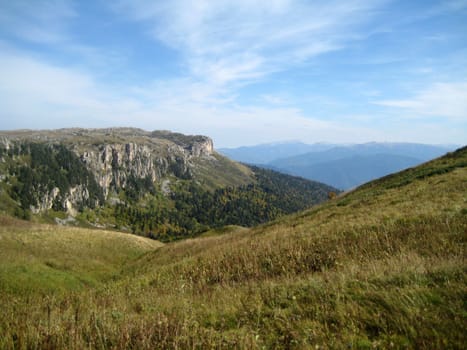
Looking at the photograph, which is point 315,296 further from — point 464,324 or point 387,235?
point 387,235

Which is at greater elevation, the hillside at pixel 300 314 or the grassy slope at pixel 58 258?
the hillside at pixel 300 314

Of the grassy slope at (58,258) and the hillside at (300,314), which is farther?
the grassy slope at (58,258)

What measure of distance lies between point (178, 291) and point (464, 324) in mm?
7275

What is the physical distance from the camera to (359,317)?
4.75m

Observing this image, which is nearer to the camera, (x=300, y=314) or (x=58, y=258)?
(x=300, y=314)

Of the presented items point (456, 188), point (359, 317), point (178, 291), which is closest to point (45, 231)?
point (178, 291)

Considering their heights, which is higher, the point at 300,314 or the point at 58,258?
the point at 300,314

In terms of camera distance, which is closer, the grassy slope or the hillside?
the hillside

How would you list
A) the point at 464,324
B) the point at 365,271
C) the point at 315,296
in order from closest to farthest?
the point at 464,324 → the point at 315,296 → the point at 365,271

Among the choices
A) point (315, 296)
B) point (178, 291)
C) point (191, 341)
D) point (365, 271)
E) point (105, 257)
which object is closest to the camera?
point (191, 341)

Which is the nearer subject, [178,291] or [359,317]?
[359,317]

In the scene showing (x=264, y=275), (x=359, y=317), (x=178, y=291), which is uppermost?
(x=359, y=317)

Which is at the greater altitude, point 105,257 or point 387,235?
point 387,235

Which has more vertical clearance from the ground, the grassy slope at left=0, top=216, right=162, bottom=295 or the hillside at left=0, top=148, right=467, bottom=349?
the hillside at left=0, top=148, right=467, bottom=349
